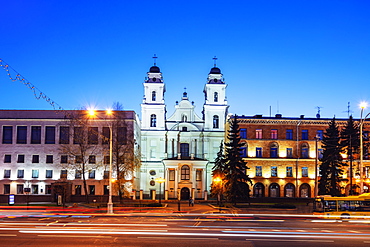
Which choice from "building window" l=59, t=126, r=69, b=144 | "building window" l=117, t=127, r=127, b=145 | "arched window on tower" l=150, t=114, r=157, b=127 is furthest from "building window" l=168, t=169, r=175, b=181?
"building window" l=59, t=126, r=69, b=144

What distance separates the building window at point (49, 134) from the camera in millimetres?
66688

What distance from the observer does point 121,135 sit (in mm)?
62000

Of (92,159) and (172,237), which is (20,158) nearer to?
(92,159)

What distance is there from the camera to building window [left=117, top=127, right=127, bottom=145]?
5917 centimetres

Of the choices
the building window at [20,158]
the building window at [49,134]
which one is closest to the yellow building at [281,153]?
the building window at [49,134]

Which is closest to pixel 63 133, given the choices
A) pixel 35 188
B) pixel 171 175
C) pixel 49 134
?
pixel 49 134

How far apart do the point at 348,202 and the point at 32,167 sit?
48604mm

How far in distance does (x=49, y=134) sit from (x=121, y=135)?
12614 millimetres

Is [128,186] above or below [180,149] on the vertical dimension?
below

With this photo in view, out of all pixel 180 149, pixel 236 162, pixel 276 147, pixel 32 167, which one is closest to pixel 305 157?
pixel 276 147

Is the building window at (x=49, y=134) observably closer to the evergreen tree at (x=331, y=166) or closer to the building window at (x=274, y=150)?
the building window at (x=274, y=150)

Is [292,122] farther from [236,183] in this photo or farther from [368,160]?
[236,183]

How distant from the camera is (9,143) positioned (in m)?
66.2

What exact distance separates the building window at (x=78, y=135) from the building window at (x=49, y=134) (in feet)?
13.3
